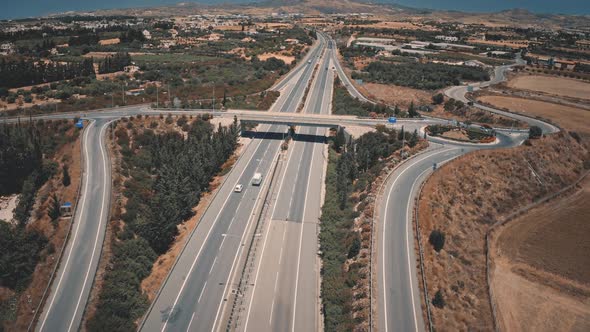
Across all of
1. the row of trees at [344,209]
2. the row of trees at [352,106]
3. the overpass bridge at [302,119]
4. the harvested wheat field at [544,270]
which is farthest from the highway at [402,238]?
the row of trees at [352,106]

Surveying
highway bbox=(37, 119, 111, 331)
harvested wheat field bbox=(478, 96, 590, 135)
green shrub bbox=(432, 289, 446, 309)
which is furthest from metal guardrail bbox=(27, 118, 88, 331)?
harvested wheat field bbox=(478, 96, 590, 135)

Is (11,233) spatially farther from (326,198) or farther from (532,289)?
(532,289)

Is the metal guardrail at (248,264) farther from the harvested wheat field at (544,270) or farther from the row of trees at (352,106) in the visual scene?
the row of trees at (352,106)

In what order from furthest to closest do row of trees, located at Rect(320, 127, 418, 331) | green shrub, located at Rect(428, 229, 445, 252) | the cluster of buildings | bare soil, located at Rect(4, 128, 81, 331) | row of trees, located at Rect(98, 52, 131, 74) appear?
the cluster of buildings
row of trees, located at Rect(98, 52, 131, 74)
green shrub, located at Rect(428, 229, 445, 252)
bare soil, located at Rect(4, 128, 81, 331)
row of trees, located at Rect(320, 127, 418, 331)

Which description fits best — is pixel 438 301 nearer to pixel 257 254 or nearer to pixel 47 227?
pixel 257 254

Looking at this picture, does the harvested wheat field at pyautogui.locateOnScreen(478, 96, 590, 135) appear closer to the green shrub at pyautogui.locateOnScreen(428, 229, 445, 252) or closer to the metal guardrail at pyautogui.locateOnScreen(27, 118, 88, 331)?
the green shrub at pyautogui.locateOnScreen(428, 229, 445, 252)

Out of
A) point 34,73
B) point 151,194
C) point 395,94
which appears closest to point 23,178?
point 151,194

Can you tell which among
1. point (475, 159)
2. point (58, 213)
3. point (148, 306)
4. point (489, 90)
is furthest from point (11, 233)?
point (489, 90)
